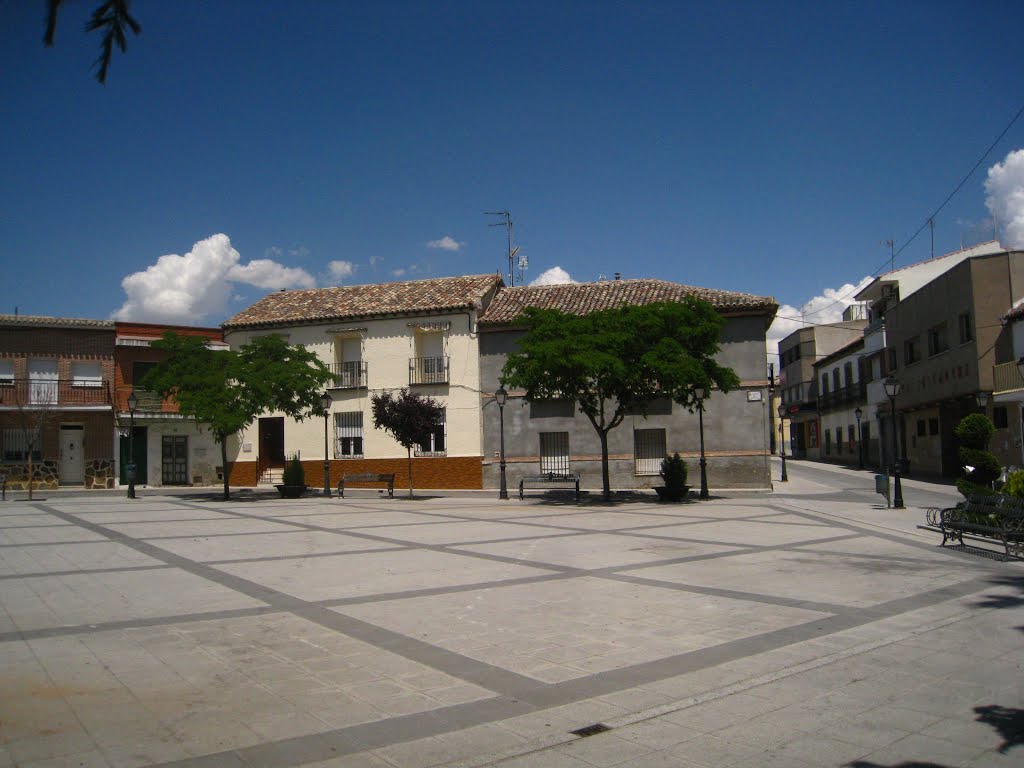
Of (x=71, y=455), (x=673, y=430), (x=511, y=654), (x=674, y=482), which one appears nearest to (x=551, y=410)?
Answer: (x=673, y=430)

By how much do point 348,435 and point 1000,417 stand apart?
23277mm

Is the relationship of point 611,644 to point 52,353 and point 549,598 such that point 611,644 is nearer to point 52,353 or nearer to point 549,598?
Answer: point 549,598

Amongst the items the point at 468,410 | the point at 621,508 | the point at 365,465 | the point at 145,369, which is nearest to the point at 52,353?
the point at 145,369

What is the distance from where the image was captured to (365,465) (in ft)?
101

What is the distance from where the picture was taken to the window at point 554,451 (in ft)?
95.3

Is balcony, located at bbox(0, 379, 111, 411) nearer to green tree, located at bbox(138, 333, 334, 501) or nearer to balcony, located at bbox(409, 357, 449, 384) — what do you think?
green tree, located at bbox(138, 333, 334, 501)

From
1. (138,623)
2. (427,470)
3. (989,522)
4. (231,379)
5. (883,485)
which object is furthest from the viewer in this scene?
(427,470)

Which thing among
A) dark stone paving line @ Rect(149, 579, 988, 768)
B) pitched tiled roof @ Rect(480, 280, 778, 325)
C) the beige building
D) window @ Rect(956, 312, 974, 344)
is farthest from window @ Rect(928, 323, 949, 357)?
dark stone paving line @ Rect(149, 579, 988, 768)

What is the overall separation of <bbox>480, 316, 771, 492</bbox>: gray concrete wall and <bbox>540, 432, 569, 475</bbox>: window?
24 cm

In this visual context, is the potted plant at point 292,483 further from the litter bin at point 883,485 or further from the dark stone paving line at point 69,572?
the litter bin at point 883,485

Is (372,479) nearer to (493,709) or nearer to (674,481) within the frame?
(674,481)

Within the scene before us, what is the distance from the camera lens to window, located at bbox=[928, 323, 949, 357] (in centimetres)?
3062

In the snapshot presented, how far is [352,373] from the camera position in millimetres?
31531

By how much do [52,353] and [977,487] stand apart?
31.6 m
